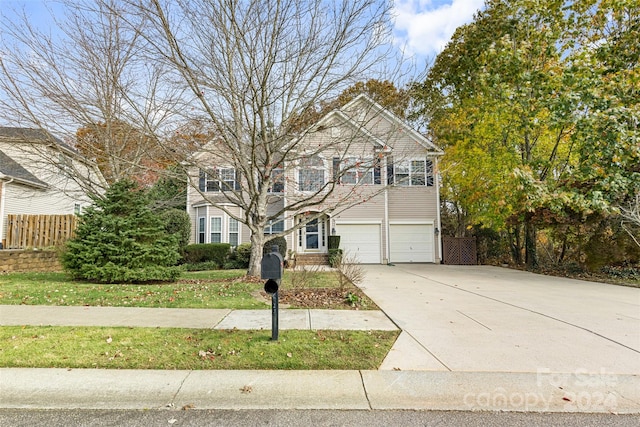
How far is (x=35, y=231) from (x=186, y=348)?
48.5 feet

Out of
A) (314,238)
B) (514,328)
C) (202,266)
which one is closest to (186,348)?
(514,328)

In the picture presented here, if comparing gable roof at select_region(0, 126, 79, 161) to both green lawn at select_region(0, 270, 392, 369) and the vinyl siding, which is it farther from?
green lawn at select_region(0, 270, 392, 369)

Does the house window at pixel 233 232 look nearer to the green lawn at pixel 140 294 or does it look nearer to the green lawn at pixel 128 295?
the green lawn at pixel 140 294

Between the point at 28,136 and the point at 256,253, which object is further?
the point at 28,136

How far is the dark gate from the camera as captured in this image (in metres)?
18.9

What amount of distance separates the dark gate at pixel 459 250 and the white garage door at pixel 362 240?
3.79 metres

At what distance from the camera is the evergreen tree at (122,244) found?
955 centimetres

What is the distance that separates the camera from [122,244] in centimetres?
967

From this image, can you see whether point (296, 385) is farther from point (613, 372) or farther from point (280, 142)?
point (280, 142)

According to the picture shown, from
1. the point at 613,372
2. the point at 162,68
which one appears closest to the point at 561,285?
the point at 613,372

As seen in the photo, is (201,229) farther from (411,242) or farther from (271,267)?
(271,267)

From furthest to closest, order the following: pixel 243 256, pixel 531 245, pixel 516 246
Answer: pixel 516 246 → pixel 243 256 → pixel 531 245

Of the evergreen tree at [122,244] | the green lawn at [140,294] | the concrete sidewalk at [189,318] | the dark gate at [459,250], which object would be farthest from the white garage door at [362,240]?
the concrete sidewalk at [189,318]

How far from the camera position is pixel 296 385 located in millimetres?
3477
